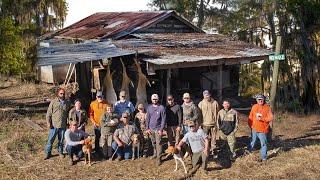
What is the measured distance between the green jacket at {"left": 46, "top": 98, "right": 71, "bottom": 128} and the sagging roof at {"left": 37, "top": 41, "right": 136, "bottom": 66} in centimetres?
273

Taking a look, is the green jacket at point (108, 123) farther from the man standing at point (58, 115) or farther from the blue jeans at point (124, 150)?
the man standing at point (58, 115)

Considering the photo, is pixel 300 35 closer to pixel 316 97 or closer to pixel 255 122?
pixel 316 97

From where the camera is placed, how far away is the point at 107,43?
16375mm

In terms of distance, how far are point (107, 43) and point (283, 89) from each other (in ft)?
24.4

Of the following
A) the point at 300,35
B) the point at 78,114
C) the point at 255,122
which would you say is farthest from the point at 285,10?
the point at 78,114

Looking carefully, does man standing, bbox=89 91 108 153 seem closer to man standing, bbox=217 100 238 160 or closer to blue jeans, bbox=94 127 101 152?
blue jeans, bbox=94 127 101 152

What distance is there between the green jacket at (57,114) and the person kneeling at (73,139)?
0.46 meters

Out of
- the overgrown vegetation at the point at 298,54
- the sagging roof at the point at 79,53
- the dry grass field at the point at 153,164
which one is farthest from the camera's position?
the overgrown vegetation at the point at 298,54

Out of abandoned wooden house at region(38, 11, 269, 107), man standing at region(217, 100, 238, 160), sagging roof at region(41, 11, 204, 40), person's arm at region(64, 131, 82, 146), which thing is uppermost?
sagging roof at region(41, 11, 204, 40)

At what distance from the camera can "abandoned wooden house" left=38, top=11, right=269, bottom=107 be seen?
1424cm

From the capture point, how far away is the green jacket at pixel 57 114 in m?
10.6

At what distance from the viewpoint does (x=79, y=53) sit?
47.9 feet

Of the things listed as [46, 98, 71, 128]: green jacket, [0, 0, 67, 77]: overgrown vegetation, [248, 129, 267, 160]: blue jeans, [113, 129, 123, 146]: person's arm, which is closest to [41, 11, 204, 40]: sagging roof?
[0, 0, 67, 77]: overgrown vegetation

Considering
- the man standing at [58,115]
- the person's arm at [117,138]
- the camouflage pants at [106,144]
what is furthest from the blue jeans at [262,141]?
the man standing at [58,115]
